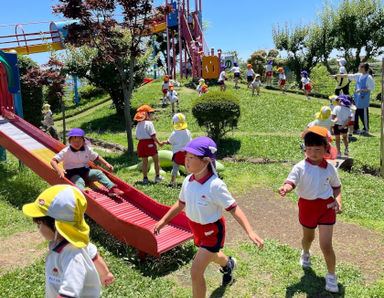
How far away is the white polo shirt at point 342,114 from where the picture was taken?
8.88 meters

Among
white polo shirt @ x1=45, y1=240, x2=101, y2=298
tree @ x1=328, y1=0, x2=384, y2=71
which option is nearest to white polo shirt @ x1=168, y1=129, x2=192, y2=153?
white polo shirt @ x1=45, y1=240, x2=101, y2=298

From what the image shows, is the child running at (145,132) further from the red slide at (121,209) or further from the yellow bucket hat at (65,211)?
the yellow bucket hat at (65,211)

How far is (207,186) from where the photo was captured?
3084 mm

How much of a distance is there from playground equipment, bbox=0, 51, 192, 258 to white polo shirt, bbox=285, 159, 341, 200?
162 cm

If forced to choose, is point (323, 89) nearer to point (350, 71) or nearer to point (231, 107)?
point (350, 71)

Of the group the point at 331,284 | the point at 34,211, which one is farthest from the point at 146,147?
the point at 34,211

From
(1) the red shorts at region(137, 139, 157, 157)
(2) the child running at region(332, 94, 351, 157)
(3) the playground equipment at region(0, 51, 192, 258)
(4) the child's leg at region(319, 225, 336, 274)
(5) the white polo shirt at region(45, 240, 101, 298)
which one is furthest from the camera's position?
(2) the child running at region(332, 94, 351, 157)

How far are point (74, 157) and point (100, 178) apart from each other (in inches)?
20.9

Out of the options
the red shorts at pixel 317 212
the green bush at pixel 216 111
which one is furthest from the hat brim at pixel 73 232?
the green bush at pixel 216 111

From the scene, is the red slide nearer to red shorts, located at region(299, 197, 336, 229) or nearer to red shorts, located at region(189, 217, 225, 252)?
red shorts, located at region(189, 217, 225, 252)

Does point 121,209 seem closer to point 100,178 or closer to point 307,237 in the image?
point 100,178

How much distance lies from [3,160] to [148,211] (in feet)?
19.1

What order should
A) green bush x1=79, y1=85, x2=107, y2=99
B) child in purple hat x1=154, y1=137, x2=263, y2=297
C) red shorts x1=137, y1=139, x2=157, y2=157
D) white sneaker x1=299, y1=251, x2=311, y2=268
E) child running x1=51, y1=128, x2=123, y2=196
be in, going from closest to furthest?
child in purple hat x1=154, y1=137, x2=263, y2=297, white sneaker x1=299, y1=251, x2=311, y2=268, child running x1=51, y1=128, x2=123, y2=196, red shorts x1=137, y1=139, x2=157, y2=157, green bush x1=79, y1=85, x2=107, y2=99

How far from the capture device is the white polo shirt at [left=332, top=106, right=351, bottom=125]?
8.88 metres
